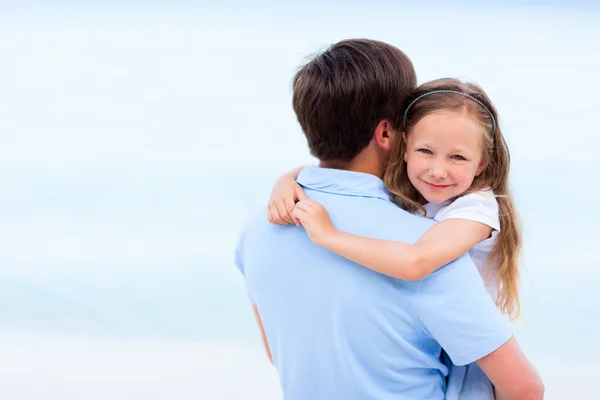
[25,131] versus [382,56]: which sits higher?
[382,56]

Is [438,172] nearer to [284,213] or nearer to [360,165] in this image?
[360,165]

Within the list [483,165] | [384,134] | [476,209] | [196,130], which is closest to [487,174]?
[483,165]

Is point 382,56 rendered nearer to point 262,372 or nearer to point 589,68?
point 262,372

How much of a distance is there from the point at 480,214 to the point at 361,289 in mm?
327

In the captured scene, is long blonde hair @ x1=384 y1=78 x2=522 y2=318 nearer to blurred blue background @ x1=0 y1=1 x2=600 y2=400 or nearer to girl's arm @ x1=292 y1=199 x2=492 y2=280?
girl's arm @ x1=292 y1=199 x2=492 y2=280

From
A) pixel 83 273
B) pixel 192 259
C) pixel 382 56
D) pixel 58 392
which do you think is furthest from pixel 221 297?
pixel 382 56

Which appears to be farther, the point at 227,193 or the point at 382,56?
the point at 227,193

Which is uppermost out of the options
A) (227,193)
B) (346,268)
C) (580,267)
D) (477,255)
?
(346,268)

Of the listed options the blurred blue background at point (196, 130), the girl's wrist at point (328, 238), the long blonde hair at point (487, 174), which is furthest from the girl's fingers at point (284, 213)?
the blurred blue background at point (196, 130)

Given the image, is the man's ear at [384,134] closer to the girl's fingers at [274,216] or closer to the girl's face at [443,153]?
the girl's face at [443,153]

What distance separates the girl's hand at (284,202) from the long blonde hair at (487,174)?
0.56ft

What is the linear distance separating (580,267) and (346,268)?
13.8ft

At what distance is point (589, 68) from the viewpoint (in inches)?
238

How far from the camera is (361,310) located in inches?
51.5
